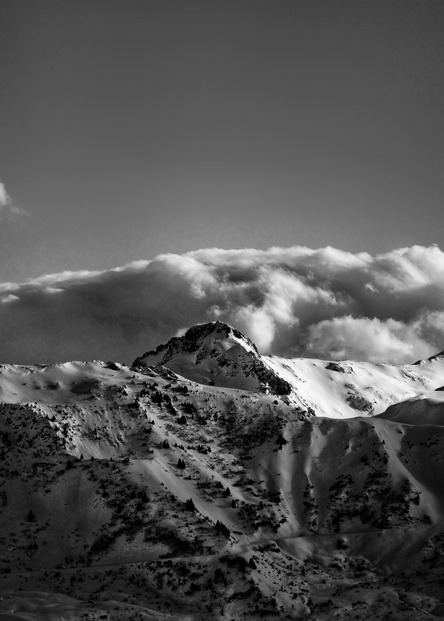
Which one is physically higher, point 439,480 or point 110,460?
point 110,460

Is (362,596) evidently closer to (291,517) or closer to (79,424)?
(291,517)

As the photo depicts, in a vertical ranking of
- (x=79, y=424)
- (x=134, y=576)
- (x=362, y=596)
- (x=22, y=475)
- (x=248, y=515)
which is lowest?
(x=362, y=596)

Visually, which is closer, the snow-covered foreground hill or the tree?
the snow-covered foreground hill

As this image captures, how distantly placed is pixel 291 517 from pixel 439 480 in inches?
1743

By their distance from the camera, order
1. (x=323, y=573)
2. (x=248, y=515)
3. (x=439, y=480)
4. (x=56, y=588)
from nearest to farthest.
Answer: (x=56, y=588)
(x=323, y=573)
(x=248, y=515)
(x=439, y=480)

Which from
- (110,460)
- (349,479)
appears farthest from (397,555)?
(110,460)

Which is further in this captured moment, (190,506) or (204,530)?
(190,506)

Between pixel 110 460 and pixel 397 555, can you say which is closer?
pixel 397 555

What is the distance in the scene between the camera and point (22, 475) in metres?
174

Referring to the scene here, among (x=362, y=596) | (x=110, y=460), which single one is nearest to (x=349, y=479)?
(x=362, y=596)

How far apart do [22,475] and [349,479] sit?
289ft

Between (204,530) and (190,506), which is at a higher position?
(190,506)

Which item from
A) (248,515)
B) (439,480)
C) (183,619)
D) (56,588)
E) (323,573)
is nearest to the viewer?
(183,619)

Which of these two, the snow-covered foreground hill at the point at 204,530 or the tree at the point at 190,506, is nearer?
the snow-covered foreground hill at the point at 204,530
